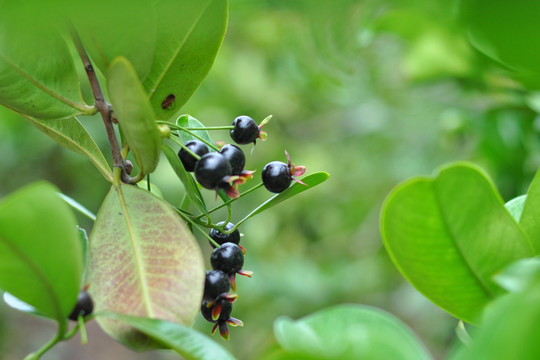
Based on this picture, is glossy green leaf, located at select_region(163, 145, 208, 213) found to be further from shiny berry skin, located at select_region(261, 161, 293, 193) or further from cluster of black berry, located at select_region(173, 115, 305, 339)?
shiny berry skin, located at select_region(261, 161, 293, 193)

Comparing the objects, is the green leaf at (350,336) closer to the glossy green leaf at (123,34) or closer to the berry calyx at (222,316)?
the berry calyx at (222,316)

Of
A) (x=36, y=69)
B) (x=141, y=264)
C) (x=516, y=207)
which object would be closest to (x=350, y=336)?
(x=141, y=264)

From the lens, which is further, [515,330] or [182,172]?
[182,172]

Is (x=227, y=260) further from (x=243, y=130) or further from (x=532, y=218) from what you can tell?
(x=532, y=218)

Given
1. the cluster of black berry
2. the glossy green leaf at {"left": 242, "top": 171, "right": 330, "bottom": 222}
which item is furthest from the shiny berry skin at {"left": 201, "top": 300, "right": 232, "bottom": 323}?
the glossy green leaf at {"left": 242, "top": 171, "right": 330, "bottom": 222}

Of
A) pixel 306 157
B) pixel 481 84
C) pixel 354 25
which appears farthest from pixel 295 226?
pixel 481 84

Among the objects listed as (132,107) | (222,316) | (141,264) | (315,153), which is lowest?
(315,153)

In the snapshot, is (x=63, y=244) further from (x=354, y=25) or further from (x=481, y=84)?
(x=354, y=25)
